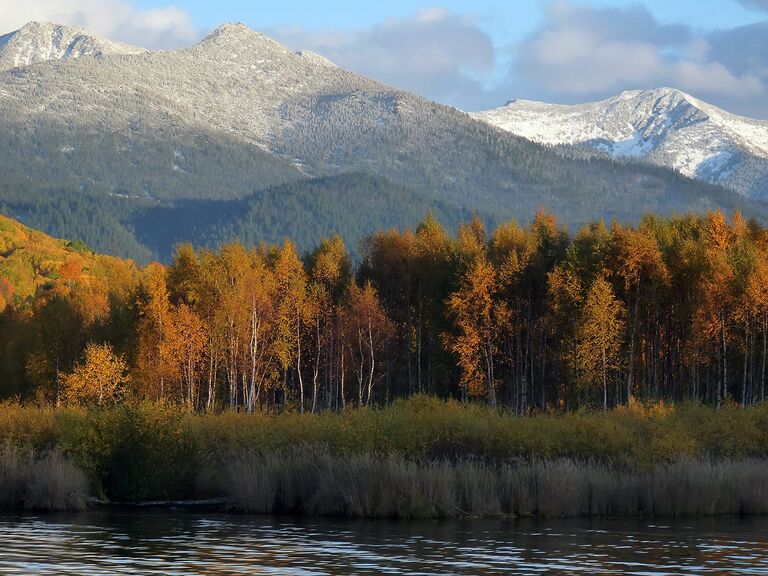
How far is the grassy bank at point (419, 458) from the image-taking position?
4562 centimetres

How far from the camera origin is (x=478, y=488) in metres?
45.4

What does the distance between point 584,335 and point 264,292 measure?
26928 mm

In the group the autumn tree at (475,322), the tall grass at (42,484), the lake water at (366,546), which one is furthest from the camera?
the autumn tree at (475,322)

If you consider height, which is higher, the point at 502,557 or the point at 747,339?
the point at 747,339

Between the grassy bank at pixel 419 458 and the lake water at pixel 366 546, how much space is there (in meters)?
1.53

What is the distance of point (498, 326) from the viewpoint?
86.8 m

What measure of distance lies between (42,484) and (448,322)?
146ft

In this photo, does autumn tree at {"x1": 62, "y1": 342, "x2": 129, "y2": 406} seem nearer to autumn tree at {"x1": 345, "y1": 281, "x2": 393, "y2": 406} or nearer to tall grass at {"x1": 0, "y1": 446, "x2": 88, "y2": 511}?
autumn tree at {"x1": 345, "y1": 281, "x2": 393, "y2": 406}

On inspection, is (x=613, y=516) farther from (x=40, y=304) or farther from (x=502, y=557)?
(x=40, y=304)

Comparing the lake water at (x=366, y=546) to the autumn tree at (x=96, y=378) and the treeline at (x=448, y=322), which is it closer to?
the treeline at (x=448, y=322)

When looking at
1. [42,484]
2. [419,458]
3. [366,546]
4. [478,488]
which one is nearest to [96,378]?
[42,484]

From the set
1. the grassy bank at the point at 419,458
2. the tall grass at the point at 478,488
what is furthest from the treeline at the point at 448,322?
the tall grass at the point at 478,488

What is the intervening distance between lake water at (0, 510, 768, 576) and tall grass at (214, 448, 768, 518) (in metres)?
1.23

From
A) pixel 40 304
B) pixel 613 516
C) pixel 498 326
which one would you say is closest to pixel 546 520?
pixel 613 516
